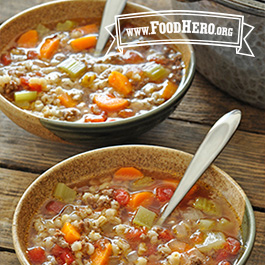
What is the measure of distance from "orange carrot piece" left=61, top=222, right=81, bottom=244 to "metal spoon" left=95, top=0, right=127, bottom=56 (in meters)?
0.93

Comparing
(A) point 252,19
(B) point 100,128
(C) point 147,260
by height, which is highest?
(A) point 252,19

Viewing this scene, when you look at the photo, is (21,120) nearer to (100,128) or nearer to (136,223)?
(100,128)

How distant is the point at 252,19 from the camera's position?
5.99 feet

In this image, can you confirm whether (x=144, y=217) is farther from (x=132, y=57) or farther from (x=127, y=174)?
(x=132, y=57)

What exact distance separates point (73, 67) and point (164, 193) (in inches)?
28.7

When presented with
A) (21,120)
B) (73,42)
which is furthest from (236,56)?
(21,120)

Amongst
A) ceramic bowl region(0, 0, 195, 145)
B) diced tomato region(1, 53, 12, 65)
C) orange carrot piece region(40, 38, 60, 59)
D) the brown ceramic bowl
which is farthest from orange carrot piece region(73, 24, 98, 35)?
the brown ceramic bowl

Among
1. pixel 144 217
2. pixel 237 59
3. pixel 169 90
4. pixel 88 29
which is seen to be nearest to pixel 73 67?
pixel 88 29

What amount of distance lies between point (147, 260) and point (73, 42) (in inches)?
43.7

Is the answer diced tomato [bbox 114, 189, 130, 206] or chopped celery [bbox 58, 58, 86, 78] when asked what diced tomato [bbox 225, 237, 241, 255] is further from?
chopped celery [bbox 58, 58, 86, 78]

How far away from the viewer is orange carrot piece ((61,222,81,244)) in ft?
5.19

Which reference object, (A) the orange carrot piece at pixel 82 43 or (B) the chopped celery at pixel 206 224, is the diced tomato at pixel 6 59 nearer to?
(A) the orange carrot piece at pixel 82 43

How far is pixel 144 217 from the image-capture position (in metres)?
1.65

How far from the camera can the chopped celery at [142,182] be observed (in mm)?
1761
